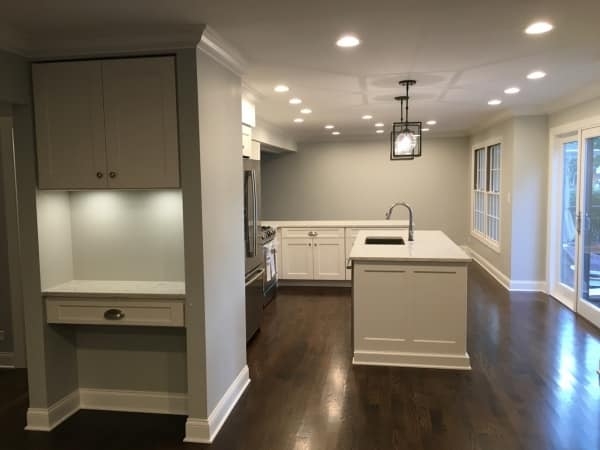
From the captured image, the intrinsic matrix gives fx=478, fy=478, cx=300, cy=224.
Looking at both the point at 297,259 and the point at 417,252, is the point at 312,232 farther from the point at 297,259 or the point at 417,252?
the point at 417,252

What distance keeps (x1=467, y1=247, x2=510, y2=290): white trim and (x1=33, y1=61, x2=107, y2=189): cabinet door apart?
5689 millimetres

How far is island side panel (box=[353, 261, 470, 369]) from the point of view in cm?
400

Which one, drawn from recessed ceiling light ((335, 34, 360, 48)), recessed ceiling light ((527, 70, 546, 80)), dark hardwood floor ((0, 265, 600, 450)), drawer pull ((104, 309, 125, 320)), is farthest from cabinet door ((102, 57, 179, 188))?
recessed ceiling light ((527, 70, 546, 80))

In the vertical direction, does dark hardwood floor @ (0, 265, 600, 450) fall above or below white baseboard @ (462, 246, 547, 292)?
below

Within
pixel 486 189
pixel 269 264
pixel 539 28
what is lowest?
pixel 269 264

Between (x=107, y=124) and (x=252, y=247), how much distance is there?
6.66 ft

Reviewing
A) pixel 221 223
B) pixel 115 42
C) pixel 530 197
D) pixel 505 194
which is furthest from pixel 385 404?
pixel 505 194

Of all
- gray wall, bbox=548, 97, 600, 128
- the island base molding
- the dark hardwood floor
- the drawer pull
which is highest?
gray wall, bbox=548, 97, 600, 128

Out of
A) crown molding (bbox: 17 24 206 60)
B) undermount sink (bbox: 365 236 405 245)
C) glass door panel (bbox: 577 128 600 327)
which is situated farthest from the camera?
undermount sink (bbox: 365 236 405 245)

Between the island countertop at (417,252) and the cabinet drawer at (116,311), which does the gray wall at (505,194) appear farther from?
the cabinet drawer at (116,311)

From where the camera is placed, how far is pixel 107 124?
114 inches

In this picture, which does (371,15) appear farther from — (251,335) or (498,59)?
(251,335)

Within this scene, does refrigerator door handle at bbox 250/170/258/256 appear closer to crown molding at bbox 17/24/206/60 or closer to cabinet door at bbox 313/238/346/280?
crown molding at bbox 17/24/206/60

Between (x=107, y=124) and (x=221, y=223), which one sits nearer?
(x=107, y=124)
